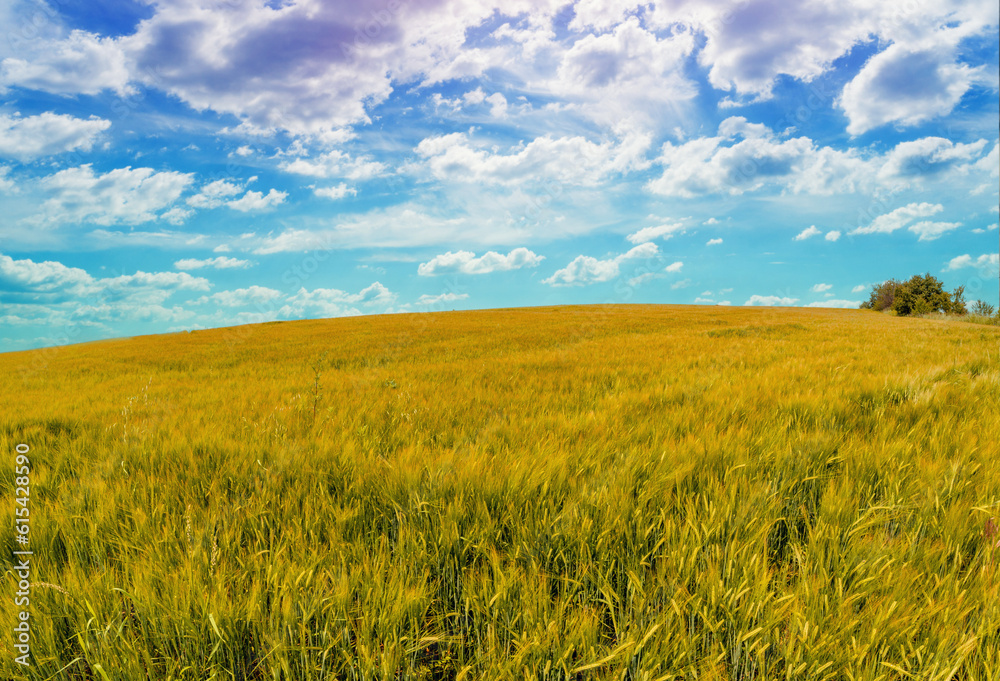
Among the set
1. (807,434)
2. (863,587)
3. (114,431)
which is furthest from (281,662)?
(114,431)

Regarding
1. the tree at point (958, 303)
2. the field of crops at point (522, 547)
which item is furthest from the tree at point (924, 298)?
the field of crops at point (522, 547)

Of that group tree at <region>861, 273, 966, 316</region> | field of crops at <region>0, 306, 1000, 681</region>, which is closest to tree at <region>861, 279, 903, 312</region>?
tree at <region>861, 273, 966, 316</region>

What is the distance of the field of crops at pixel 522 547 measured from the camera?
1424 millimetres

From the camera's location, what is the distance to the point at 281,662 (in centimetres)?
137

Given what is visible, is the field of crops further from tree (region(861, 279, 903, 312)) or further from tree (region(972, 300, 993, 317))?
tree (region(861, 279, 903, 312))

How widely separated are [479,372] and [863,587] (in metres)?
5.34

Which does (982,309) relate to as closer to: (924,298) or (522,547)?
(924,298)

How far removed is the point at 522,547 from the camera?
186cm

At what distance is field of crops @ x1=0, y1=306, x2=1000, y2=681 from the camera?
1424mm

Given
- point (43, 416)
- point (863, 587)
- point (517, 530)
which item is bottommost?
point (863, 587)

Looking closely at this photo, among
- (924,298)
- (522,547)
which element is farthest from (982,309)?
(522,547)

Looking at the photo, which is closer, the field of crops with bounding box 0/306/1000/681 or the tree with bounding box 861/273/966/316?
the field of crops with bounding box 0/306/1000/681

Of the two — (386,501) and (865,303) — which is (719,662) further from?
(865,303)

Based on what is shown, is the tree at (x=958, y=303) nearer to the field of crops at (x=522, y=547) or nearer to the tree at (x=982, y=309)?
the tree at (x=982, y=309)
